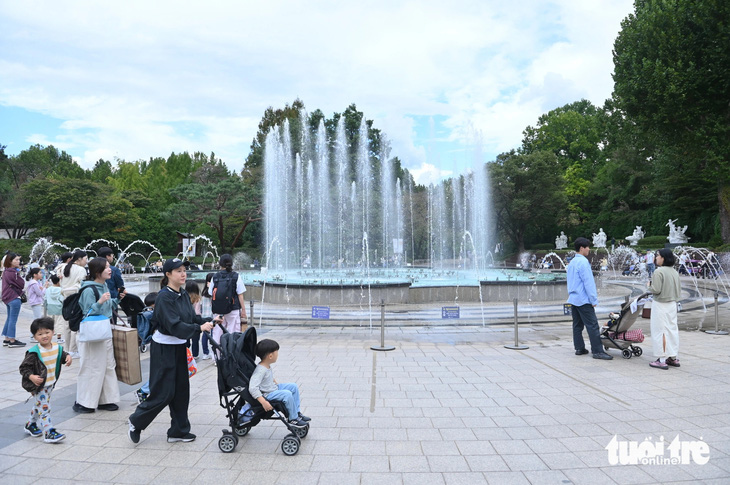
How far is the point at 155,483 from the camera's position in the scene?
3.71m

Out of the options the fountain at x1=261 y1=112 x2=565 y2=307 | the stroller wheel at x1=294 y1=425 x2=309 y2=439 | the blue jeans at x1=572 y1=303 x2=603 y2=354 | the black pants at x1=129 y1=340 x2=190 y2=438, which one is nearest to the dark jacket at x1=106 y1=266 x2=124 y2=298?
the black pants at x1=129 y1=340 x2=190 y2=438

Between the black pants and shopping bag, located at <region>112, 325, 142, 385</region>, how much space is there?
0.95 meters

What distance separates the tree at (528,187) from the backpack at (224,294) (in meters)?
45.9

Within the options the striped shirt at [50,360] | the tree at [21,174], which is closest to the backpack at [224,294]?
the striped shirt at [50,360]

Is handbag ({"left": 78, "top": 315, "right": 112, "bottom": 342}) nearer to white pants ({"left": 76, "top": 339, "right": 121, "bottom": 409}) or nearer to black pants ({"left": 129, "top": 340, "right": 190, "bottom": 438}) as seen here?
white pants ({"left": 76, "top": 339, "right": 121, "bottom": 409})

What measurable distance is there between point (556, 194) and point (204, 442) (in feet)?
164

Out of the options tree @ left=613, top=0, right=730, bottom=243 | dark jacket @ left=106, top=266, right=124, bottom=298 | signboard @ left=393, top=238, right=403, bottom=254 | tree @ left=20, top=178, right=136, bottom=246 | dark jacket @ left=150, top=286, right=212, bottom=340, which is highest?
tree @ left=613, top=0, right=730, bottom=243

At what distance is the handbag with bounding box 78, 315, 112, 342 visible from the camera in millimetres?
5203

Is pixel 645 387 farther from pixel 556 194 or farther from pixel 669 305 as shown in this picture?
pixel 556 194

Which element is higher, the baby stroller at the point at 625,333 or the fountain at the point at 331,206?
the fountain at the point at 331,206

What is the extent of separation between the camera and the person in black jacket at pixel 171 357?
172 inches

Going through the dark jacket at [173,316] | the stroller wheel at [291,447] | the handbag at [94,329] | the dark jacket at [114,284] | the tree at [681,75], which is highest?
the tree at [681,75]

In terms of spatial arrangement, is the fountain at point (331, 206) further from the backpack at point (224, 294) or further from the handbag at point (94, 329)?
the handbag at point (94, 329)

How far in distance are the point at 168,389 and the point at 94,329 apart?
1.45 meters
